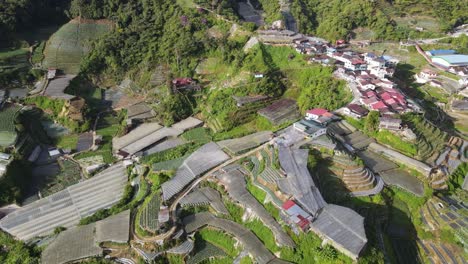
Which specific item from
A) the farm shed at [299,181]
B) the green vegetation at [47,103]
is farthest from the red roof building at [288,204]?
the green vegetation at [47,103]

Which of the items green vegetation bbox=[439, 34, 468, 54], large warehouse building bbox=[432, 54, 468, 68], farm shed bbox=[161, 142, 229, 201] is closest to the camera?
farm shed bbox=[161, 142, 229, 201]

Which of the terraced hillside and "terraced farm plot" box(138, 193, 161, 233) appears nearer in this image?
"terraced farm plot" box(138, 193, 161, 233)

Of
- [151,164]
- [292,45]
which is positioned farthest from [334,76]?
[151,164]

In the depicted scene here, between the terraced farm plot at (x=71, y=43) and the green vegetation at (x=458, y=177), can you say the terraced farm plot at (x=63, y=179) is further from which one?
the green vegetation at (x=458, y=177)

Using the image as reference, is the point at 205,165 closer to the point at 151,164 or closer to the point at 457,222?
the point at 151,164

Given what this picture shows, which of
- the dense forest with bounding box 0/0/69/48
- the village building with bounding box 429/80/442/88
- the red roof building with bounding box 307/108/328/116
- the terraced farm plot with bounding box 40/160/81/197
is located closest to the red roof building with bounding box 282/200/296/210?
the red roof building with bounding box 307/108/328/116

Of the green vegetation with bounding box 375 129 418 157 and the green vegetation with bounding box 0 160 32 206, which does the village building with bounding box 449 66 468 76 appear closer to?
the green vegetation with bounding box 375 129 418 157
